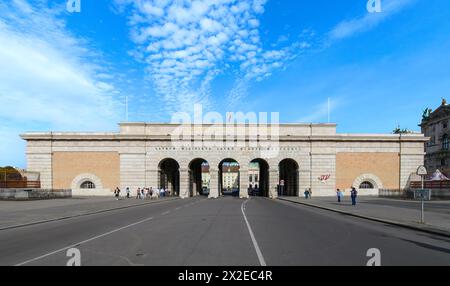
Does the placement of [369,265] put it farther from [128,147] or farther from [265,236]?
[128,147]

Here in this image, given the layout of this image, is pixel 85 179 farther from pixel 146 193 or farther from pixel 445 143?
pixel 445 143

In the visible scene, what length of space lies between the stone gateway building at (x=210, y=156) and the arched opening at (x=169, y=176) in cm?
211

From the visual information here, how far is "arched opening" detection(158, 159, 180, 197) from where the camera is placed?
4888 centimetres

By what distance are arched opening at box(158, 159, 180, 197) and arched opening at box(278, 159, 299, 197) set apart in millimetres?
18374

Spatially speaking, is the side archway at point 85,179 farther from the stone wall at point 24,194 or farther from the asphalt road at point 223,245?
the asphalt road at point 223,245

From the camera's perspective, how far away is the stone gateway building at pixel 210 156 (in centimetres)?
4544

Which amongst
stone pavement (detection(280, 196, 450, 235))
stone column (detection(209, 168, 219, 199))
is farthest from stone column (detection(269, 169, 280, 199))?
stone pavement (detection(280, 196, 450, 235))

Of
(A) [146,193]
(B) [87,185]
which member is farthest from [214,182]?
(B) [87,185]

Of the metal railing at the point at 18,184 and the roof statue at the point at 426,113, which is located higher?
the roof statue at the point at 426,113

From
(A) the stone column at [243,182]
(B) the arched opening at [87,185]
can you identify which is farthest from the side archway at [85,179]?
(A) the stone column at [243,182]
